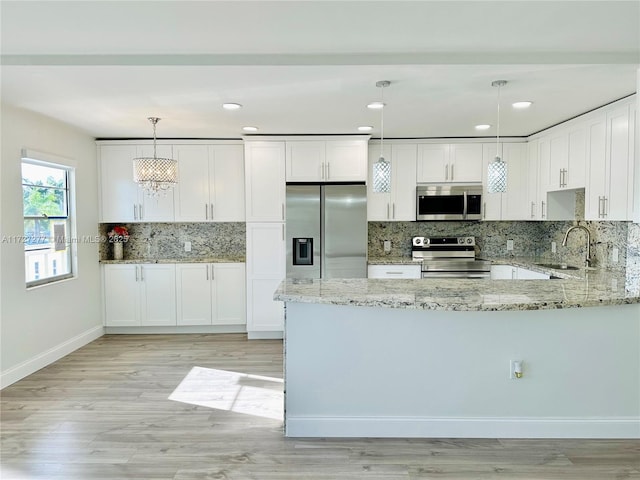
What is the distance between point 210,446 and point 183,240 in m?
3.36

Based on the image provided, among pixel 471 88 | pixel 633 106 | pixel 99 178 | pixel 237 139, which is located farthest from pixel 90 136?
pixel 633 106

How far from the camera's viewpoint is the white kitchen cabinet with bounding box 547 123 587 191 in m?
3.83

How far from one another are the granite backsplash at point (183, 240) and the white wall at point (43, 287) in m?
0.56

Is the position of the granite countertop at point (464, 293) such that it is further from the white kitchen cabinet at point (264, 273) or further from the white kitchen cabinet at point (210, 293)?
the white kitchen cabinet at point (210, 293)

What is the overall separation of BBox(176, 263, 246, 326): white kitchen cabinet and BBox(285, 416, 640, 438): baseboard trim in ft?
8.52

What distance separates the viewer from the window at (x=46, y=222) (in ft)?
12.4

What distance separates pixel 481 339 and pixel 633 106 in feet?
7.56

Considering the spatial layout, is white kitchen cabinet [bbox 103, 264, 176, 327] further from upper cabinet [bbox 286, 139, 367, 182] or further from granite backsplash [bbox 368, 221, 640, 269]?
granite backsplash [bbox 368, 221, 640, 269]

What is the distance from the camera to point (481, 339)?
2.55 meters

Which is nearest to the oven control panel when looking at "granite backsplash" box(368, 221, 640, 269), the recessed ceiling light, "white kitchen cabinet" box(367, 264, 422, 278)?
"granite backsplash" box(368, 221, 640, 269)

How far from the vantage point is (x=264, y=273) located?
482 cm

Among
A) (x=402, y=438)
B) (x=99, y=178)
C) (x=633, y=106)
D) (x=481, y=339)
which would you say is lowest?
(x=402, y=438)

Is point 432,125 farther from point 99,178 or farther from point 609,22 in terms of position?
point 99,178

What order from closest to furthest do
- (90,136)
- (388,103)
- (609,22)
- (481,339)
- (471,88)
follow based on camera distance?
(609,22) → (481,339) → (471,88) → (388,103) → (90,136)
